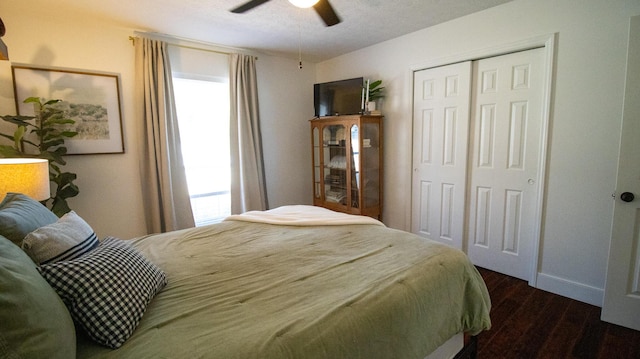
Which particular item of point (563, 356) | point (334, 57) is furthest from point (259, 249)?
point (334, 57)

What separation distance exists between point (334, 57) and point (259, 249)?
3131 mm

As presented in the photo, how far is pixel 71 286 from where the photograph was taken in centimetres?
92

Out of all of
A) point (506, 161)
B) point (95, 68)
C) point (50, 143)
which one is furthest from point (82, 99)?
point (506, 161)

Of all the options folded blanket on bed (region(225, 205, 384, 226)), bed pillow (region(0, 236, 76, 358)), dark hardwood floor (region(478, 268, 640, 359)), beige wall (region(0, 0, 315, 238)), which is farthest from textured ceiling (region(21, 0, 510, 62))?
dark hardwood floor (region(478, 268, 640, 359))

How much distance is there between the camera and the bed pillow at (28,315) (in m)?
0.64

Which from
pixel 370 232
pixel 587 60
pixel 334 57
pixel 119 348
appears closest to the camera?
pixel 119 348

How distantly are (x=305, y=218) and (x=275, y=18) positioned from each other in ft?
6.03

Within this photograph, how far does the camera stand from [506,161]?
8.92 feet

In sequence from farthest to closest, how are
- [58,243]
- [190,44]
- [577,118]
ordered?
1. [190,44]
2. [577,118]
3. [58,243]

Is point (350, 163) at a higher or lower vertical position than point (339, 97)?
lower

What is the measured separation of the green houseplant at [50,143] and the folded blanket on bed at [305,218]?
1401 mm

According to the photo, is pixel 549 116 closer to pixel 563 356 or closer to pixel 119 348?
pixel 563 356

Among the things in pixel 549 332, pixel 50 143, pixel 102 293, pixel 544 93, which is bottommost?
pixel 549 332

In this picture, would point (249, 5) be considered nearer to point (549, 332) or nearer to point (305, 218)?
point (305, 218)
